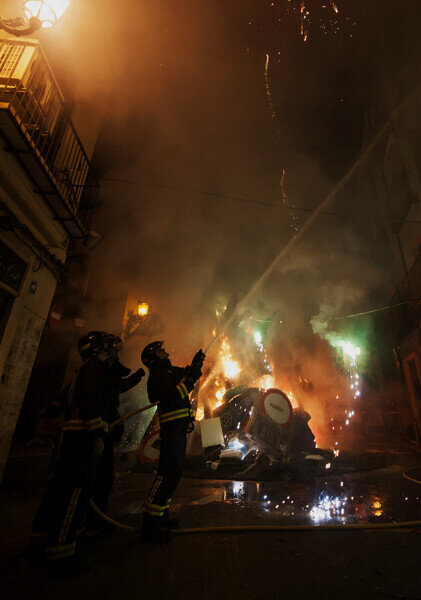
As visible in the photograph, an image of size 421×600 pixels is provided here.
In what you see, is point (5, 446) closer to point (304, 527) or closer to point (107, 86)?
point (304, 527)

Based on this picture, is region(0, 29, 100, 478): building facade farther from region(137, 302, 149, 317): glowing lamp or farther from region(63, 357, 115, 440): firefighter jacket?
region(137, 302, 149, 317): glowing lamp

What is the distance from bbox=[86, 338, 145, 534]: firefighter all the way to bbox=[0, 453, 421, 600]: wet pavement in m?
0.23

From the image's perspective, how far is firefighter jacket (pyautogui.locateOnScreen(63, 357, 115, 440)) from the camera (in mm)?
2645

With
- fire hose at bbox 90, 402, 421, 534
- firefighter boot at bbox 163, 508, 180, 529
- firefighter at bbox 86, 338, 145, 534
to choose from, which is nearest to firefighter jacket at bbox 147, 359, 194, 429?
firefighter at bbox 86, 338, 145, 534

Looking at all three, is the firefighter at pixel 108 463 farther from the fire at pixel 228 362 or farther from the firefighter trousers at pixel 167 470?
the fire at pixel 228 362

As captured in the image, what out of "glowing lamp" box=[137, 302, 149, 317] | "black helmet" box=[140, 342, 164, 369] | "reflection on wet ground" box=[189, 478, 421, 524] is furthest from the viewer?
"glowing lamp" box=[137, 302, 149, 317]

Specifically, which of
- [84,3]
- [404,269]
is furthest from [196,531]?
[404,269]

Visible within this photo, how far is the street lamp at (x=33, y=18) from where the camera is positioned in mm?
4926

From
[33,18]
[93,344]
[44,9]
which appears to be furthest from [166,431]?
[44,9]

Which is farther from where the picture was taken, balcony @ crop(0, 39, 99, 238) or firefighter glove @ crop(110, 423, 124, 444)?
balcony @ crop(0, 39, 99, 238)

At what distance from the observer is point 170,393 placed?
332 cm

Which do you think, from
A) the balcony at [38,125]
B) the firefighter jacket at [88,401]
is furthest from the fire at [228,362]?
the firefighter jacket at [88,401]

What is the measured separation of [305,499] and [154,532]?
7.25 feet

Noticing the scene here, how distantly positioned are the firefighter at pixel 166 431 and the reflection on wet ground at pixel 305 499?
94 centimetres
